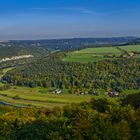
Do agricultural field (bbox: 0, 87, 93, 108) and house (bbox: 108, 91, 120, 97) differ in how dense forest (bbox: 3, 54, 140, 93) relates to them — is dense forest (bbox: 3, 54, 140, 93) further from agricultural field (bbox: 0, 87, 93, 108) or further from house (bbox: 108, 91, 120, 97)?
agricultural field (bbox: 0, 87, 93, 108)

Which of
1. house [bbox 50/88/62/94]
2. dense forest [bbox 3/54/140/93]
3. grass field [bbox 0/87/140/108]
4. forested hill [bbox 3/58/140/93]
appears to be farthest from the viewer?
forested hill [bbox 3/58/140/93]

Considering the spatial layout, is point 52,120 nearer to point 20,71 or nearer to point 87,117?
point 87,117

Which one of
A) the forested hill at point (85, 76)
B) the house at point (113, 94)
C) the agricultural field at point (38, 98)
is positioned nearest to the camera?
the agricultural field at point (38, 98)

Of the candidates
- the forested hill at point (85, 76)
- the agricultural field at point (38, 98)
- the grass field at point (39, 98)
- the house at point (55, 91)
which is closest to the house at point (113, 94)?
the grass field at point (39, 98)

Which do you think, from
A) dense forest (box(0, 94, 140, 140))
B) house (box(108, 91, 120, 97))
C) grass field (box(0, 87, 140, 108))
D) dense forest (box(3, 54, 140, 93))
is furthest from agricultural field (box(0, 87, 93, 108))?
dense forest (box(0, 94, 140, 140))

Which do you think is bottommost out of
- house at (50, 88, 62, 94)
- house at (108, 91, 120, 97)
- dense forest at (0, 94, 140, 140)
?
house at (50, 88, 62, 94)

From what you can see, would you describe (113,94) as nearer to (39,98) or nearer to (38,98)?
(39,98)

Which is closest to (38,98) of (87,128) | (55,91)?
(55,91)

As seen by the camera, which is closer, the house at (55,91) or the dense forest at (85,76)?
the house at (55,91)

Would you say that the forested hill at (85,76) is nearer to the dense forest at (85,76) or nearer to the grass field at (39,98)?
the dense forest at (85,76)
